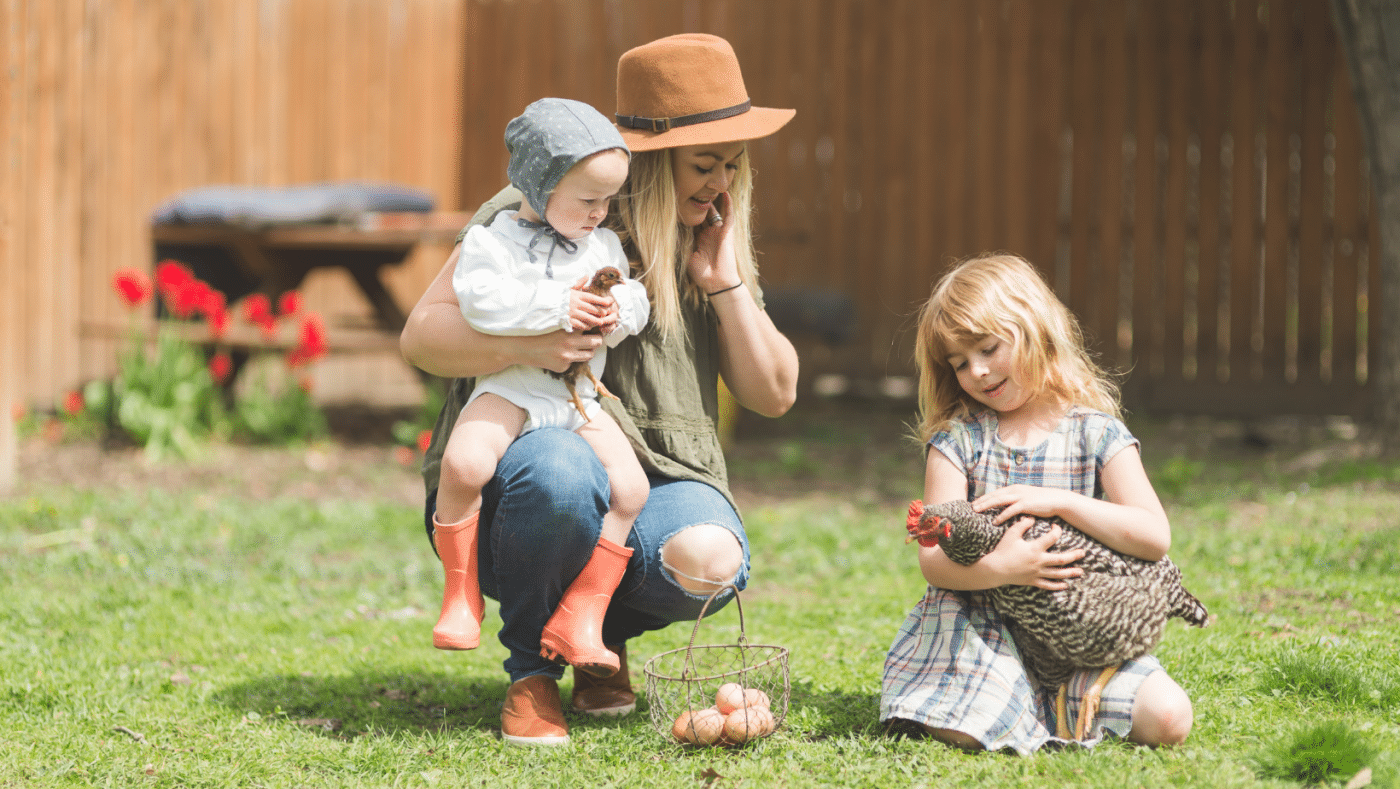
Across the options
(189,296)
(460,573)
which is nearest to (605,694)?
(460,573)

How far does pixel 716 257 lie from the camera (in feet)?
8.48

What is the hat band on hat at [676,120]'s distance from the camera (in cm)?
252

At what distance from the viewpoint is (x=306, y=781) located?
7.59 feet

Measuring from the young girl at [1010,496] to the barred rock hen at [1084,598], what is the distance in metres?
0.02

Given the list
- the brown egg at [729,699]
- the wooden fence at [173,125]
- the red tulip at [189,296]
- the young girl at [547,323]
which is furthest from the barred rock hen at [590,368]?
the wooden fence at [173,125]

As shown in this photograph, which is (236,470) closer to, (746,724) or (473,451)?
(473,451)

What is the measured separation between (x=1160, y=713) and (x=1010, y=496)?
18.7 inches

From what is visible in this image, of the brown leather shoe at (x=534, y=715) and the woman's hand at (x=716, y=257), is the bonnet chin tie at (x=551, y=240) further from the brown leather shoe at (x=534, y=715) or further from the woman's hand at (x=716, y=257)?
the brown leather shoe at (x=534, y=715)

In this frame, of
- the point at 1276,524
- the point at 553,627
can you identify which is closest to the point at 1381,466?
the point at 1276,524

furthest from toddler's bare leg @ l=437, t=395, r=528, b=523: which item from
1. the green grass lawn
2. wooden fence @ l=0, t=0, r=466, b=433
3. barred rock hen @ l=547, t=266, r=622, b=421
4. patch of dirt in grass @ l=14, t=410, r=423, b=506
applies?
wooden fence @ l=0, t=0, r=466, b=433

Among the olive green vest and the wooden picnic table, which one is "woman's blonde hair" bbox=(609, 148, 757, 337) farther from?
the wooden picnic table

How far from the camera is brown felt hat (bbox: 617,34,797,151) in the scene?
251cm

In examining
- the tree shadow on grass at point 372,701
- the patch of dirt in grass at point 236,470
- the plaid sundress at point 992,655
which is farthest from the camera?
the patch of dirt in grass at point 236,470

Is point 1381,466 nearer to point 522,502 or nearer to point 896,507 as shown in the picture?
point 896,507
